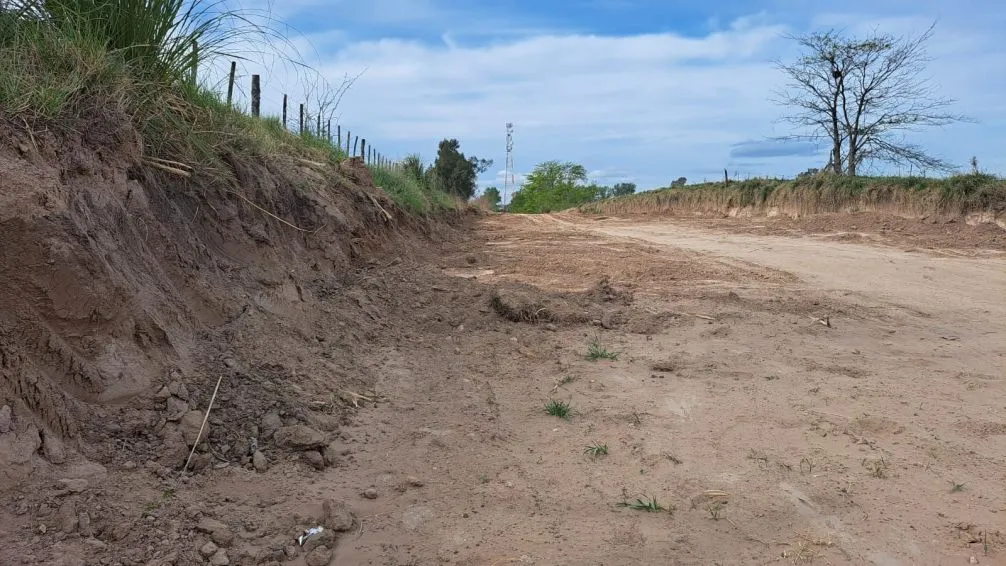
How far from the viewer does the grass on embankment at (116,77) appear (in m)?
2.98

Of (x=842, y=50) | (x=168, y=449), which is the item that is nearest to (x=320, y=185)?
(x=168, y=449)

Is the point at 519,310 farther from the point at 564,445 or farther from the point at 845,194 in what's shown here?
the point at 845,194

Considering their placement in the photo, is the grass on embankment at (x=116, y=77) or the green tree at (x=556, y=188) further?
the green tree at (x=556, y=188)

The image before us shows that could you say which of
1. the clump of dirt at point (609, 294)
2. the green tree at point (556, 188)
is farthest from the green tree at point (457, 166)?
the clump of dirt at point (609, 294)

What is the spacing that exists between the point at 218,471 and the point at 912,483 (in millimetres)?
2860

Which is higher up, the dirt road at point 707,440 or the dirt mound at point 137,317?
the dirt mound at point 137,317

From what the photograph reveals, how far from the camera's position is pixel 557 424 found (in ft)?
11.3

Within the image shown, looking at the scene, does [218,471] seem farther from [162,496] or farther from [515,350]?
[515,350]

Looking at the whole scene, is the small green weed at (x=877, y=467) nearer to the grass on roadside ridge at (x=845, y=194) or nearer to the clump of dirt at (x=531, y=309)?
the clump of dirt at (x=531, y=309)

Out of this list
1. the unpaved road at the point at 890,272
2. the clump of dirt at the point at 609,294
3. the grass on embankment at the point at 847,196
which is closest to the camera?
the clump of dirt at the point at 609,294

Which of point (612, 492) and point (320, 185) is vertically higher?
point (320, 185)

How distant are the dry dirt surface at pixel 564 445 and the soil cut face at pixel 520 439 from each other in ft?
0.04

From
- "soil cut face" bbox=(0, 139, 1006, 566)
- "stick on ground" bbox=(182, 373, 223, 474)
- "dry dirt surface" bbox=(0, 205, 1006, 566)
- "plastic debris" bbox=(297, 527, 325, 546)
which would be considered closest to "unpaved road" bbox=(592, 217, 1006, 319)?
"dry dirt surface" bbox=(0, 205, 1006, 566)

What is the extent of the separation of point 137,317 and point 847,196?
53.6 ft
